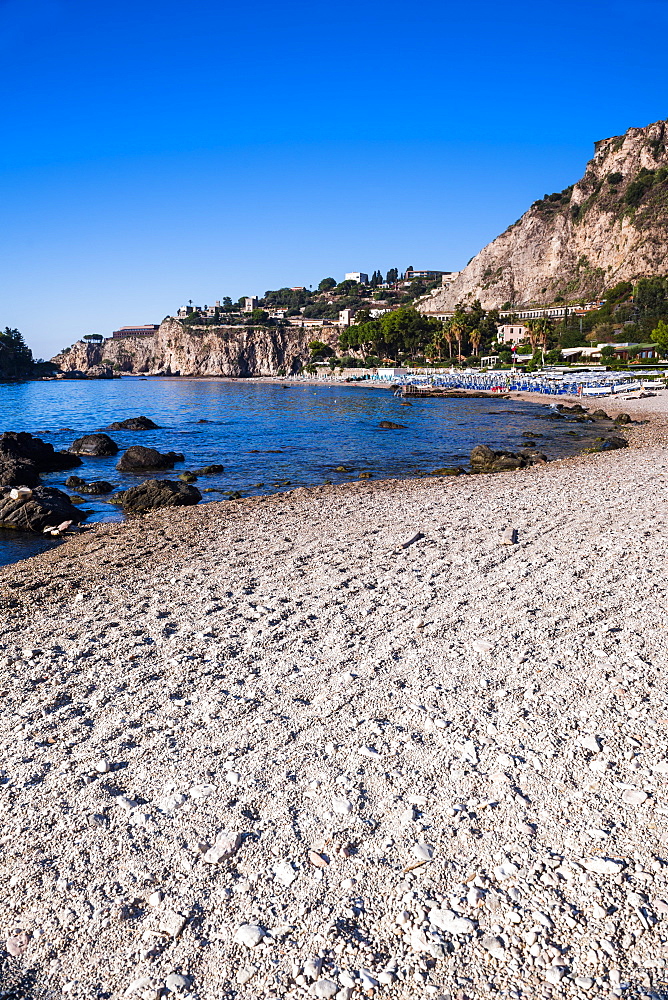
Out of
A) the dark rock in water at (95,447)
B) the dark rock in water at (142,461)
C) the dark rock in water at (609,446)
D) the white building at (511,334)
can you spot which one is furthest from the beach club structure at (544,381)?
the dark rock in water at (95,447)

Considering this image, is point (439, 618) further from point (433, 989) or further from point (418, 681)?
point (433, 989)

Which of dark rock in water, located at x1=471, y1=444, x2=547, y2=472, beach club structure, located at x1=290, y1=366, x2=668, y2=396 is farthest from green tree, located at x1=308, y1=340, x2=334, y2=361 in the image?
dark rock in water, located at x1=471, y1=444, x2=547, y2=472

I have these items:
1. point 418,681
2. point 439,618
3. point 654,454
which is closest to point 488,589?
point 439,618

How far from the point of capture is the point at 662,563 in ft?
35.3

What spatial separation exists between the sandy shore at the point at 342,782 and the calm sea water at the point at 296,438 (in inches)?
340

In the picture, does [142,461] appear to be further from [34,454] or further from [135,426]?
[135,426]

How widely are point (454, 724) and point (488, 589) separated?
395cm

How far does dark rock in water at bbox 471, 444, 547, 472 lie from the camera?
25394mm

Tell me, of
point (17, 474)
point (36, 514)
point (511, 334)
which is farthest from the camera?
point (511, 334)

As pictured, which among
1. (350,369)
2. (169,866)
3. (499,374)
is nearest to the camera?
(169,866)

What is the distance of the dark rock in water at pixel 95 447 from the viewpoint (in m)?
35.1

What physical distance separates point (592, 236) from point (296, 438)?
142 m

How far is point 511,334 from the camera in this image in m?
137

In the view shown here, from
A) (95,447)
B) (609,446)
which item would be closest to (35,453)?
(95,447)
